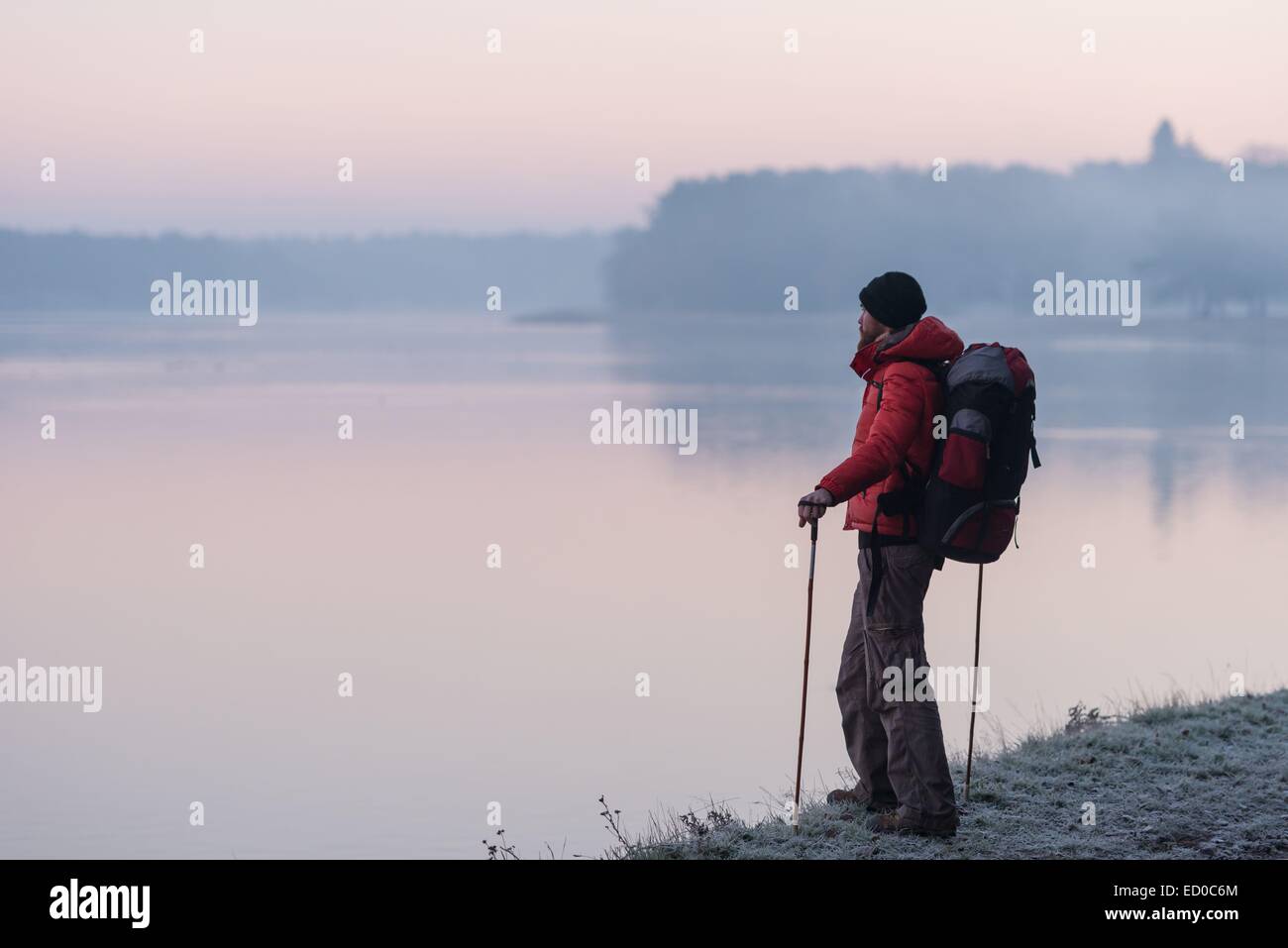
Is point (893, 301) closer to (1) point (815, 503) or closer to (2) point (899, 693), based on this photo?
(1) point (815, 503)

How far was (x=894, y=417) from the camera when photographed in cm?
667

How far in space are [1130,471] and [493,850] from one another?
30.0 metres

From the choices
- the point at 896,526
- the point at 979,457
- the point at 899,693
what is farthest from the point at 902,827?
the point at 979,457

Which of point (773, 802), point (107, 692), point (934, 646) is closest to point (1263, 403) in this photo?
point (934, 646)

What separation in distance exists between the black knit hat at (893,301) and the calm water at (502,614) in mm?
2964

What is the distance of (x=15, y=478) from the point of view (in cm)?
3528

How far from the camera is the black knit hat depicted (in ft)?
22.5

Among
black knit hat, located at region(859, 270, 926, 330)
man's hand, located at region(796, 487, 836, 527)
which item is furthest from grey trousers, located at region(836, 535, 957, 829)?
black knit hat, located at region(859, 270, 926, 330)

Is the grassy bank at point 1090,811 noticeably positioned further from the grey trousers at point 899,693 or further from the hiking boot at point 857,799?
the grey trousers at point 899,693

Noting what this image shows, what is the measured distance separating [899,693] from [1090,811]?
1357 millimetres

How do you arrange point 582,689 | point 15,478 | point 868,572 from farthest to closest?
point 15,478, point 582,689, point 868,572
